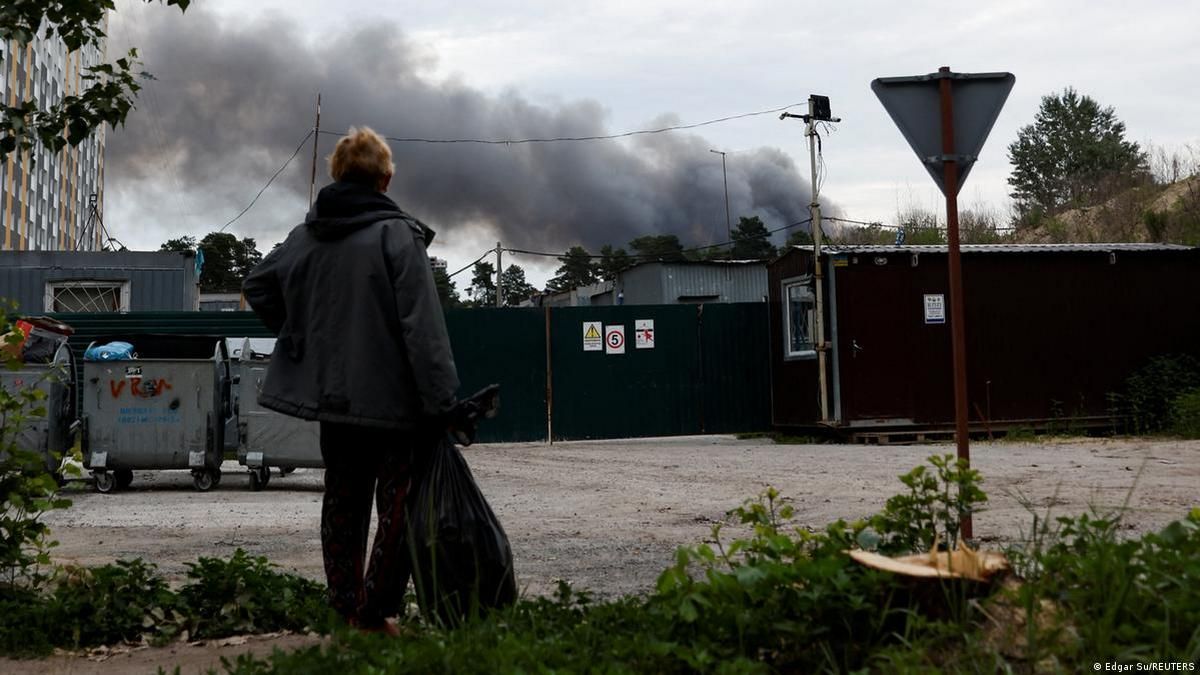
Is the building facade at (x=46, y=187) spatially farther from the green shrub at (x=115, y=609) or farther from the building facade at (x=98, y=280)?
the green shrub at (x=115, y=609)

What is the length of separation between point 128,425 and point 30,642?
7184 millimetres

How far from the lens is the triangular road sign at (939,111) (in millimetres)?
4906

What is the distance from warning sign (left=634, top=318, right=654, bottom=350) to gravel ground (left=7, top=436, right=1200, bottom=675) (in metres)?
3.06

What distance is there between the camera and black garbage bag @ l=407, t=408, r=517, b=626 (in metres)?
3.69

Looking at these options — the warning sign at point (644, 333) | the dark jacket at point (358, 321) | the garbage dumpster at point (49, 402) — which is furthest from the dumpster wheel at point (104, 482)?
the warning sign at point (644, 333)

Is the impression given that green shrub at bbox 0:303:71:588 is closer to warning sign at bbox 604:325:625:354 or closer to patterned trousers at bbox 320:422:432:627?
patterned trousers at bbox 320:422:432:627

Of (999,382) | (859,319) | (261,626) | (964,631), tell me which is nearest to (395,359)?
(261,626)

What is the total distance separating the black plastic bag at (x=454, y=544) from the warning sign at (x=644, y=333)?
14.4m

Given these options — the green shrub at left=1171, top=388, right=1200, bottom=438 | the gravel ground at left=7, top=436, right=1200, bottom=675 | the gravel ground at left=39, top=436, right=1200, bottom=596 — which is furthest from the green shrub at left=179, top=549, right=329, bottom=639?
the green shrub at left=1171, top=388, right=1200, bottom=438

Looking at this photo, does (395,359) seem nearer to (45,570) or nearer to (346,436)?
(346,436)

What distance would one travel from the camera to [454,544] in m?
3.70

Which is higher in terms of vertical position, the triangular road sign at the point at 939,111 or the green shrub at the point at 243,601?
the triangular road sign at the point at 939,111

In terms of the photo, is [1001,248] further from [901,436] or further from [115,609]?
[115,609]

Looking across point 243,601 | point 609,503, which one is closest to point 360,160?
point 243,601
